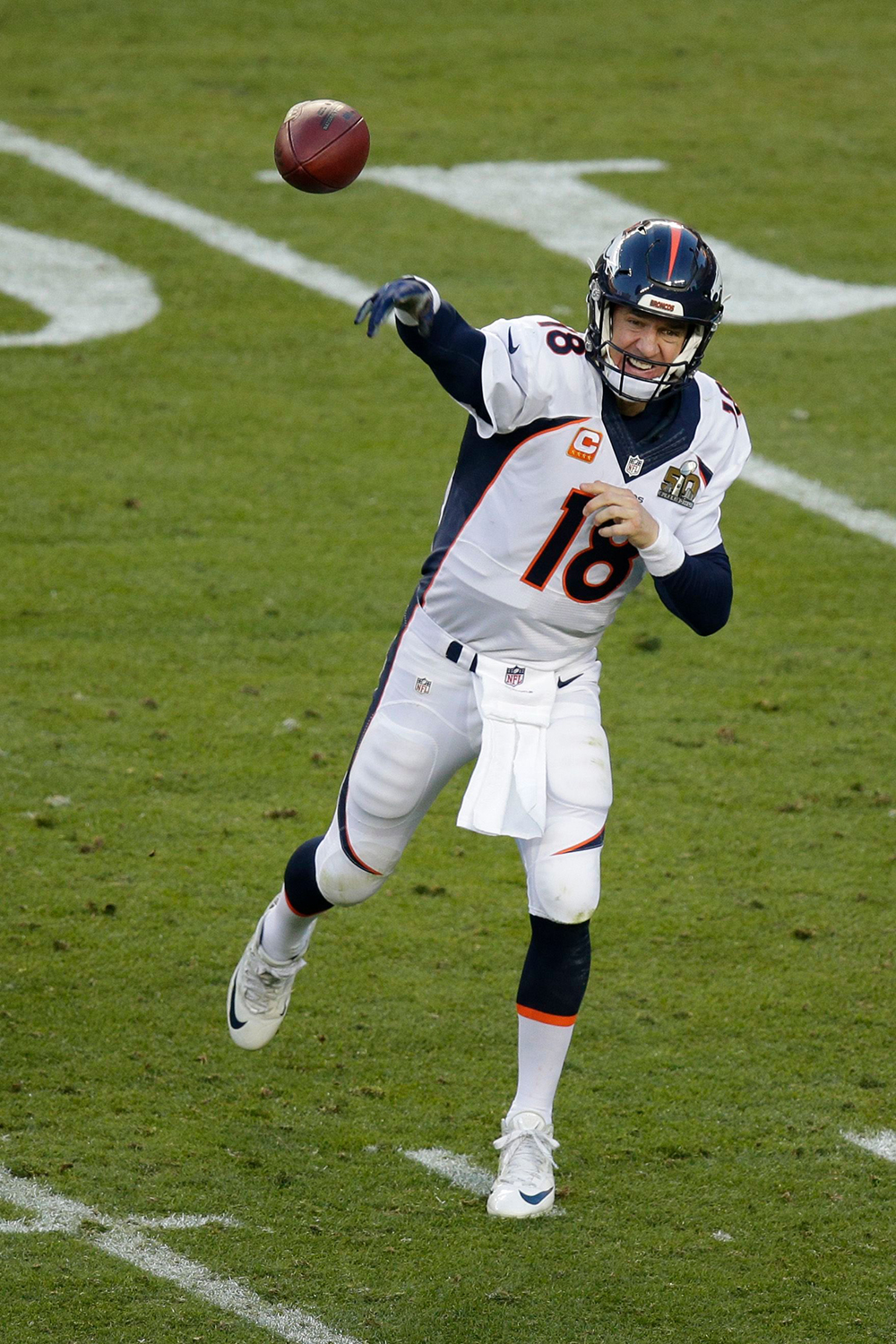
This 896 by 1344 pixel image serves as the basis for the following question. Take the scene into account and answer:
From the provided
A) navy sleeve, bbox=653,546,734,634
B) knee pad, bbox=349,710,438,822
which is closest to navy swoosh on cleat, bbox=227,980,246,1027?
knee pad, bbox=349,710,438,822

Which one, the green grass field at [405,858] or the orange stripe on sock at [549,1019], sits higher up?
the orange stripe on sock at [549,1019]

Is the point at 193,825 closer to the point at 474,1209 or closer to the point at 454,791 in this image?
the point at 454,791

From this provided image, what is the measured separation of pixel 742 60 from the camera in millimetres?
15102

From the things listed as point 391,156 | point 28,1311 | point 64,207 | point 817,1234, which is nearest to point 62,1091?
point 28,1311

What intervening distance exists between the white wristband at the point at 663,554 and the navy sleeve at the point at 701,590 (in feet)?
0.08

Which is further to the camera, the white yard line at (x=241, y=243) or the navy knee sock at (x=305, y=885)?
the white yard line at (x=241, y=243)

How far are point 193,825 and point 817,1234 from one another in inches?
100

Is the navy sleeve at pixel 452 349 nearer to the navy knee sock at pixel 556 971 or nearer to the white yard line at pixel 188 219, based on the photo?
the navy knee sock at pixel 556 971

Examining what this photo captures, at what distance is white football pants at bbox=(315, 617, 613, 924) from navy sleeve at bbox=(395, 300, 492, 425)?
0.67 metres

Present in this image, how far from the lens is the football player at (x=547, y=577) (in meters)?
3.97

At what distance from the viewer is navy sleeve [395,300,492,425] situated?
12.6ft

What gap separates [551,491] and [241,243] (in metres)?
7.67

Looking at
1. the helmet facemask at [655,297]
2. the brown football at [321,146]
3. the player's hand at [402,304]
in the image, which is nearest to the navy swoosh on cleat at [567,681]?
the helmet facemask at [655,297]

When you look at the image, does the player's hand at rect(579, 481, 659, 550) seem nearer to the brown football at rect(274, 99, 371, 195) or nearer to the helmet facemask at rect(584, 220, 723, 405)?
the helmet facemask at rect(584, 220, 723, 405)
